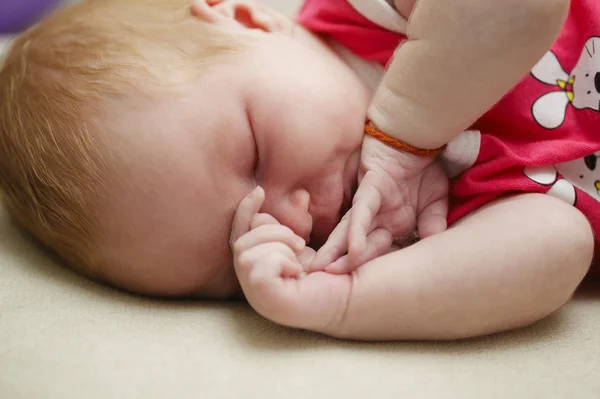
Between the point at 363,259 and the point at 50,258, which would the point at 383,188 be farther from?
the point at 50,258

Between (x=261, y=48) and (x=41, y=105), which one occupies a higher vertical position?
(x=261, y=48)

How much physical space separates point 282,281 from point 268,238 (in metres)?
0.06

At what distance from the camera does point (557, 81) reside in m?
0.84

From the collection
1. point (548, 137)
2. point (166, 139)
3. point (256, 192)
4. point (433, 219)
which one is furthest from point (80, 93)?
point (548, 137)

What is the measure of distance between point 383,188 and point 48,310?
436mm

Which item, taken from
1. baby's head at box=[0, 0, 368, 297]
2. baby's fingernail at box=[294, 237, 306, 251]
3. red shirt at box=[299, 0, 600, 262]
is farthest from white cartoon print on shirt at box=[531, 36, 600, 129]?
baby's fingernail at box=[294, 237, 306, 251]

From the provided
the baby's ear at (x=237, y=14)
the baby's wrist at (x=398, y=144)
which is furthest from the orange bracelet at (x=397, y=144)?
the baby's ear at (x=237, y=14)

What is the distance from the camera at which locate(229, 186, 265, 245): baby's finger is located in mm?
747

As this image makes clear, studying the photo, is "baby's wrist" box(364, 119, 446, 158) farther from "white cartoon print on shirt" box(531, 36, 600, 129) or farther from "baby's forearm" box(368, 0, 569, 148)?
"white cartoon print on shirt" box(531, 36, 600, 129)

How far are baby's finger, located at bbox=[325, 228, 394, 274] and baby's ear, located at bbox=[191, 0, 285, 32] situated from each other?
1.08 feet

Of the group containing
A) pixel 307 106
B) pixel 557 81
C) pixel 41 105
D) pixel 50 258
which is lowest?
pixel 50 258

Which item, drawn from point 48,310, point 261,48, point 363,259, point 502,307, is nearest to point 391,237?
point 363,259

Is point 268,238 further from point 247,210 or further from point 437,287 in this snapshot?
point 437,287

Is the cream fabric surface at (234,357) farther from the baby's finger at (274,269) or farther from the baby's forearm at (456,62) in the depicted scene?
the baby's forearm at (456,62)
